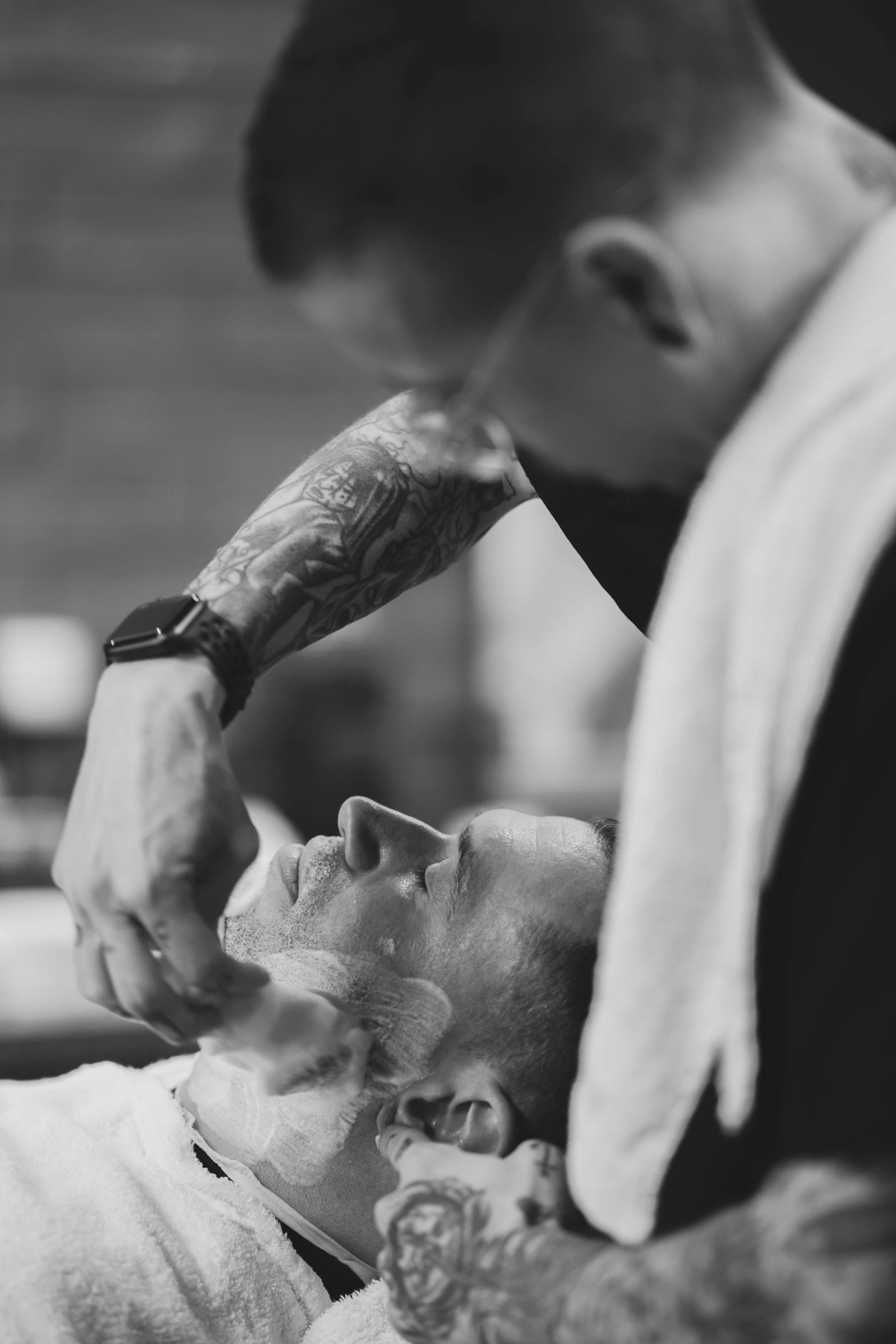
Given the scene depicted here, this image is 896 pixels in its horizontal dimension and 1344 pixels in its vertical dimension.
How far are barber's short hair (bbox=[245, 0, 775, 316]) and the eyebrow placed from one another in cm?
62

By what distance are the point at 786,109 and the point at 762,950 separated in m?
0.43

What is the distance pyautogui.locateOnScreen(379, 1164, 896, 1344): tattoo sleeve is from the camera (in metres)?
0.64

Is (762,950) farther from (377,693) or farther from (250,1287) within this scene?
(377,693)

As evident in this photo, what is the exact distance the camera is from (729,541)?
27.6 inches

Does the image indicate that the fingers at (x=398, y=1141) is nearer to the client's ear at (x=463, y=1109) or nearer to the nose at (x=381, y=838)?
the client's ear at (x=463, y=1109)

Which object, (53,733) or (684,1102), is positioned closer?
(684,1102)

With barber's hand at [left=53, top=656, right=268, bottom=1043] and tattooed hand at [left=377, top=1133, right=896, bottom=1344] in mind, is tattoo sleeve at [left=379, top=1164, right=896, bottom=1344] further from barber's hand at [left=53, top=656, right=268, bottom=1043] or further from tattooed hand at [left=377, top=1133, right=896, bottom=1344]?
barber's hand at [left=53, top=656, right=268, bottom=1043]

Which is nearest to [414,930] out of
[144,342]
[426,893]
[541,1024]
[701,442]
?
[426,893]

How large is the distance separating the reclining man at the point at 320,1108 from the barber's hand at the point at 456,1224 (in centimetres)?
10

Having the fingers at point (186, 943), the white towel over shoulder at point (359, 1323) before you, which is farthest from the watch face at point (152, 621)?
the white towel over shoulder at point (359, 1323)

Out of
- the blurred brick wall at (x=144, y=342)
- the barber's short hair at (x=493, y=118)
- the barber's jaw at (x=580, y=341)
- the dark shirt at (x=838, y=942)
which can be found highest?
the barber's short hair at (x=493, y=118)

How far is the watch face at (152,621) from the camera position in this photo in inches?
38.8

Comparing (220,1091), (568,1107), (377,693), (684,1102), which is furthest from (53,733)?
A: (684,1102)

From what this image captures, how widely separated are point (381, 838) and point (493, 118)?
747 millimetres
